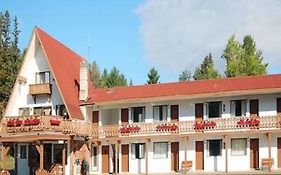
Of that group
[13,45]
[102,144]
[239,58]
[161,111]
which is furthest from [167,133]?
[13,45]

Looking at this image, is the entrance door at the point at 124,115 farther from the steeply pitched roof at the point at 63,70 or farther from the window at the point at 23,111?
the window at the point at 23,111

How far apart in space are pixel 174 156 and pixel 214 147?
306cm

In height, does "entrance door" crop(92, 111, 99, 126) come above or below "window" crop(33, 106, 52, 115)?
below

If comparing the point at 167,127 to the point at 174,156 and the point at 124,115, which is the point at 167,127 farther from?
the point at 124,115

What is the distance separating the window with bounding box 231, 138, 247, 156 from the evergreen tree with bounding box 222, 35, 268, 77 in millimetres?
26814

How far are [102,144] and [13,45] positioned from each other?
123 feet

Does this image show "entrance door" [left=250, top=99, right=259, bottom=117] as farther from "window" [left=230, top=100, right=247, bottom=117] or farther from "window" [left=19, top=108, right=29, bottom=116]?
"window" [left=19, top=108, right=29, bottom=116]

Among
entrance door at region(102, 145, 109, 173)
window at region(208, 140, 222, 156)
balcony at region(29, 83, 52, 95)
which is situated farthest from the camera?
entrance door at region(102, 145, 109, 173)

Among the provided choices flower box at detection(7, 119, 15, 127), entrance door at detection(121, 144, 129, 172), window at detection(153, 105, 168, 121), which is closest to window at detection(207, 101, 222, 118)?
window at detection(153, 105, 168, 121)

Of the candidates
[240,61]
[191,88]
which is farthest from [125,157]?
[240,61]

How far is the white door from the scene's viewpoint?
125ft

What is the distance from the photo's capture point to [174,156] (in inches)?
1414

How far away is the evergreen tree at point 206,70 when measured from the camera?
2737 inches

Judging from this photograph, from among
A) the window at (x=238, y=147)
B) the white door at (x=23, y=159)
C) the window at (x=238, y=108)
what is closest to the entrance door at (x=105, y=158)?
the white door at (x=23, y=159)
